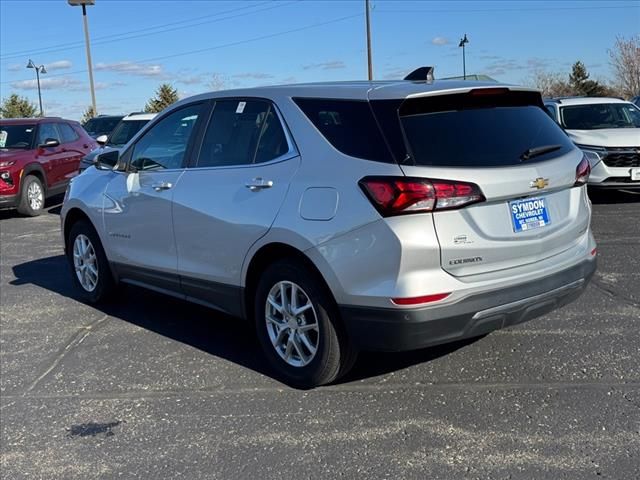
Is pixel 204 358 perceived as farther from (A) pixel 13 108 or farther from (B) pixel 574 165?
(A) pixel 13 108

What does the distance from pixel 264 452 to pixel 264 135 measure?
6.27 feet

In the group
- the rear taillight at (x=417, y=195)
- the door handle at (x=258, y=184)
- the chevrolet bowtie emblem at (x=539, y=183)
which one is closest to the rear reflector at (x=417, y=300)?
the rear taillight at (x=417, y=195)

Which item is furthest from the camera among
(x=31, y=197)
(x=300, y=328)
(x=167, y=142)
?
(x=31, y=197)

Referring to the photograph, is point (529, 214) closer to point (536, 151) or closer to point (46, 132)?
point (536, 151)

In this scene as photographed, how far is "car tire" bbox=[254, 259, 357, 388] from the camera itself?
383cm

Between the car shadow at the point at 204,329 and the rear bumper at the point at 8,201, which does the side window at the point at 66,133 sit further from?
the car shadow at the point at 204,329

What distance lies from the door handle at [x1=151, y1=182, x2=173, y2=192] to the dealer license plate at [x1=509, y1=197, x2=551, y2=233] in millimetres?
2430

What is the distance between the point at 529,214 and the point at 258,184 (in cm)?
157

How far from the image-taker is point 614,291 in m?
5.90

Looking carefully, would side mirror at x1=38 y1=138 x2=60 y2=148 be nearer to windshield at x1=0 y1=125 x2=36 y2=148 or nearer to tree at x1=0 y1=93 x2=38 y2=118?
windshield at x1=0 y1=125 x2=36 y2=148

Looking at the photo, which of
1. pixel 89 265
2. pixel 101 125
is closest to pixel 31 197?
Answer: pixel 89 265

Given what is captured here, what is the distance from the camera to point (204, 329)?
5387 millimetres

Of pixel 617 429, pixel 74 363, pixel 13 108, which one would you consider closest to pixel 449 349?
pixel 617 429

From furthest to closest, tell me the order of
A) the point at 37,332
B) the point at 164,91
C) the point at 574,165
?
the point at 164,91
the point at 37,332
the point at 574,165
